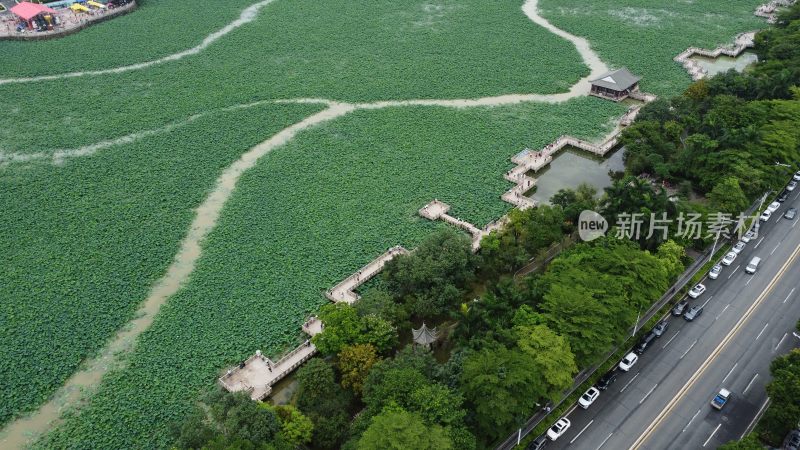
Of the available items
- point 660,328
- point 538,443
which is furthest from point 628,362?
point 538,443

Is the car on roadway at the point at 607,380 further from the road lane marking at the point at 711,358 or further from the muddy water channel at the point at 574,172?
the muddy water channel at the point at 574,172

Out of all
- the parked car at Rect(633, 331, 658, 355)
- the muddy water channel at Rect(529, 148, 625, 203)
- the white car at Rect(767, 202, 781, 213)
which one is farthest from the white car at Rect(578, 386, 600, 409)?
the white car at Rect(767, 202, 781, 213)

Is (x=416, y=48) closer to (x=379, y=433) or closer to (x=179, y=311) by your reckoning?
(x=179, y=311)

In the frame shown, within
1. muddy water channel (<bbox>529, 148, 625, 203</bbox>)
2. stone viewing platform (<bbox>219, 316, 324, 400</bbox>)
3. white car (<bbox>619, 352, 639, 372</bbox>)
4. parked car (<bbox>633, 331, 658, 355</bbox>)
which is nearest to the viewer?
white car (<bbox>619, 352, 639, 372</bbox>)

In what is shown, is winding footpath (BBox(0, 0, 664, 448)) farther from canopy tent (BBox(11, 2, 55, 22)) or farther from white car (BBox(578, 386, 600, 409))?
white car (BBox(578, 386, 600, 409))

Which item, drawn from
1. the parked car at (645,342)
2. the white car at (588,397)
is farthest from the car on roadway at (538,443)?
the parked car at (645,342)

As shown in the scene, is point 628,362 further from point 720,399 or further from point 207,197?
point 207,197
